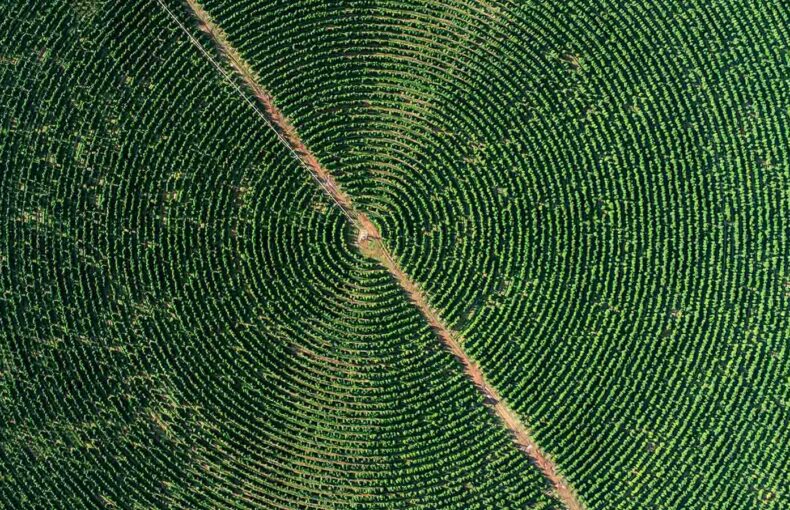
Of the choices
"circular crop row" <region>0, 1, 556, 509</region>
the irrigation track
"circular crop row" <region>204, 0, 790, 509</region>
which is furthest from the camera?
"circular crop row" <region>0, 1, 556, 509</region>

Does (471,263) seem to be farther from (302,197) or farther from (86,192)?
→ (86,192)

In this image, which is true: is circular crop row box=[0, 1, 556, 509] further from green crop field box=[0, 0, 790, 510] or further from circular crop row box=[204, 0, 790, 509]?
circular crop row box=[204, 0, 790, 509]

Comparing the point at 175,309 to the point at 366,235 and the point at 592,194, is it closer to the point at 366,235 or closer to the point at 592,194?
the point at 366,235

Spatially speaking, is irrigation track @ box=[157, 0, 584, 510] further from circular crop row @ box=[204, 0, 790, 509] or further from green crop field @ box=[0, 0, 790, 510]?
circular crop row @ box=[204, 0, 790, 509]

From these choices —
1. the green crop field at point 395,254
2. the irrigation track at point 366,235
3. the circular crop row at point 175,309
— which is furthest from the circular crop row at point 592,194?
the circular crop row at point 175,309

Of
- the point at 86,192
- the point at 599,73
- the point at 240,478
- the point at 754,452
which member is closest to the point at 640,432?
the point at 754,452

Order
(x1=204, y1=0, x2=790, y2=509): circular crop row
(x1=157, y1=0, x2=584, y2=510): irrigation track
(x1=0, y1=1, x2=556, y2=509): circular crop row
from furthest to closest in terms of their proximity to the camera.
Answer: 1. (x1=0, y1=1, x2=556, y2=509): circular crop row
2. (x1=157, y1=0, x2=584, y2=510): irrigation track
3. (x1=204, y1=0, x2=790, y2=509): circular crop row

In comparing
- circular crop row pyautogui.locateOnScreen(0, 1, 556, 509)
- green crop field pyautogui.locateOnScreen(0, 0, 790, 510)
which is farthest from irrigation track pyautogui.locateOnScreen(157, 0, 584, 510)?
circular crop row pyautogui.locateOnScreen(0, 1, 556, 509)

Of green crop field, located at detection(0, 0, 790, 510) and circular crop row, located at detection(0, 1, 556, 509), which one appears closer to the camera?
green crop field, located at detection(0, 0, 790, 510)
